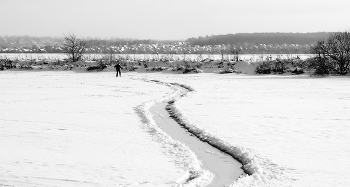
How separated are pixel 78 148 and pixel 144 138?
1.75 m

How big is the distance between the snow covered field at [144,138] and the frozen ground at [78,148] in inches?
0.7

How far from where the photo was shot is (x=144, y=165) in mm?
8344

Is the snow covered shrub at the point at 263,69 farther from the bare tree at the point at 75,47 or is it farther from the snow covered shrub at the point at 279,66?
the bare tree at the point at 75,47

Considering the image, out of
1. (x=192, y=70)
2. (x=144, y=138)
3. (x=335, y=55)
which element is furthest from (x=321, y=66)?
(x=144, y=138)

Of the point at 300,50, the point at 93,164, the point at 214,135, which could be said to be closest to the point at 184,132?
the point at 214,135

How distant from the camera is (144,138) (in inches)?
426

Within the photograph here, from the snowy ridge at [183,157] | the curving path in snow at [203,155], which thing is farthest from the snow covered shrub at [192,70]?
the snowy ridge at [183,157]

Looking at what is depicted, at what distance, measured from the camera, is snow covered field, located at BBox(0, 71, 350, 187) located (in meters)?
7.58

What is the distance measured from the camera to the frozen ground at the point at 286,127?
7.86 m

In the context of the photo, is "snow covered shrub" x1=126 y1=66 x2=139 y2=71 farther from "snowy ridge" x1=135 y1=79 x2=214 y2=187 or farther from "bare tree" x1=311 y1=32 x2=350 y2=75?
"snowy ridge" x1=135 y1=79 x2=214 y2=187

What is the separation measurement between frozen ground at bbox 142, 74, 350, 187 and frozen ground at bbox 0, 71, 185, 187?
1845 mm

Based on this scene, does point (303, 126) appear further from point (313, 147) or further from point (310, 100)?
point (310, 100)

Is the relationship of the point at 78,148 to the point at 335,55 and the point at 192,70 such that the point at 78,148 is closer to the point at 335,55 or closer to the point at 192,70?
the point at 335,55

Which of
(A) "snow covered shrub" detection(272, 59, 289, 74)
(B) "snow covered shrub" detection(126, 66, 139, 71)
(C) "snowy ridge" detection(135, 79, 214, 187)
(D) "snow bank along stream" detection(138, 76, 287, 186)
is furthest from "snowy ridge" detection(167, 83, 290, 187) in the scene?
(B) "snow covered shrub" detection(126, 66, 139, 71)
